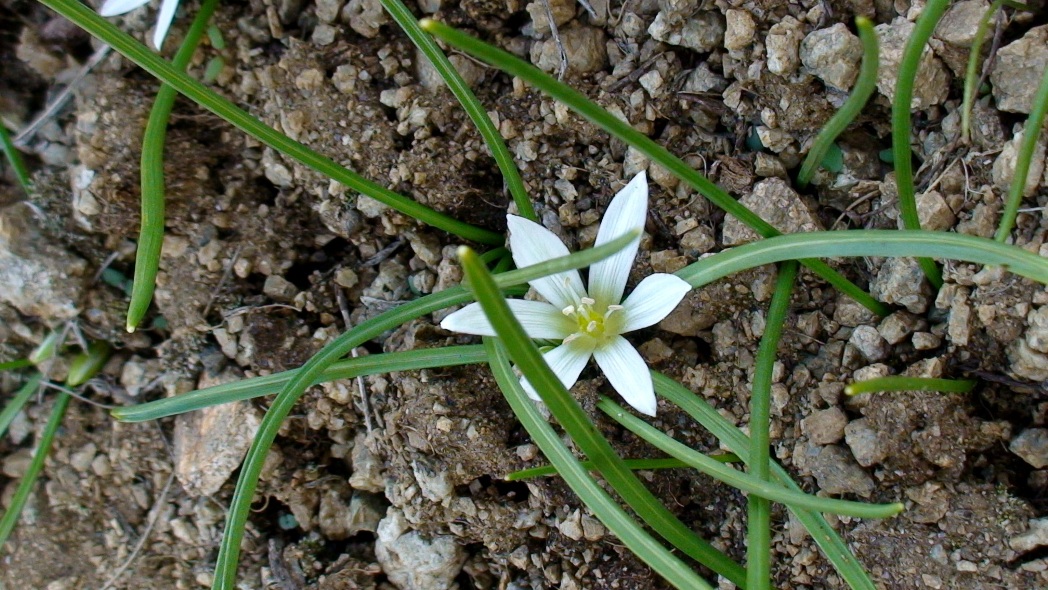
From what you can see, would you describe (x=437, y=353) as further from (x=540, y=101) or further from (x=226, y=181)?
(x=226, y=181)

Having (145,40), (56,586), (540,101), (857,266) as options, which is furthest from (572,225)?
(56,586)

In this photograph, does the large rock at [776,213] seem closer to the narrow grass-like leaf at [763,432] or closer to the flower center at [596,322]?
the narrow grass-like leaf at [763,432]

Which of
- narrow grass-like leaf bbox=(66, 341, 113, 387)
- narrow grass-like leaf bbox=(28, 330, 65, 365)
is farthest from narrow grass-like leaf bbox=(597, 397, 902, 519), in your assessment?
narrow grass-like leaf bbox=(28, 330, 65, 365)

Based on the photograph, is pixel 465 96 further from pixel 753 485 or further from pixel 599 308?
pixel 753 485

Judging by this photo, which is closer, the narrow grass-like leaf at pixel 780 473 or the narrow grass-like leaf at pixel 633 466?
the narrow grass-like leaf at pixel 780 473

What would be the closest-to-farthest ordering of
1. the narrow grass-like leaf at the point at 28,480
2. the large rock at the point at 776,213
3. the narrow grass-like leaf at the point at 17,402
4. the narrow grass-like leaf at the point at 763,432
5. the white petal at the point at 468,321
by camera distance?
1. the narrow grass-like leaf at the point at 763,432
2. the white petal at the point at 468,321
3. the large rock at the point at 776,213
4. the narrow grass-like leaf at the point at 28,480
5. the narrow grass-like leaf at the point at 17,402

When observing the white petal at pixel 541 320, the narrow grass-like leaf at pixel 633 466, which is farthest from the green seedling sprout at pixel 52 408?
the narrow grass-like leaf at pixel 633 466
